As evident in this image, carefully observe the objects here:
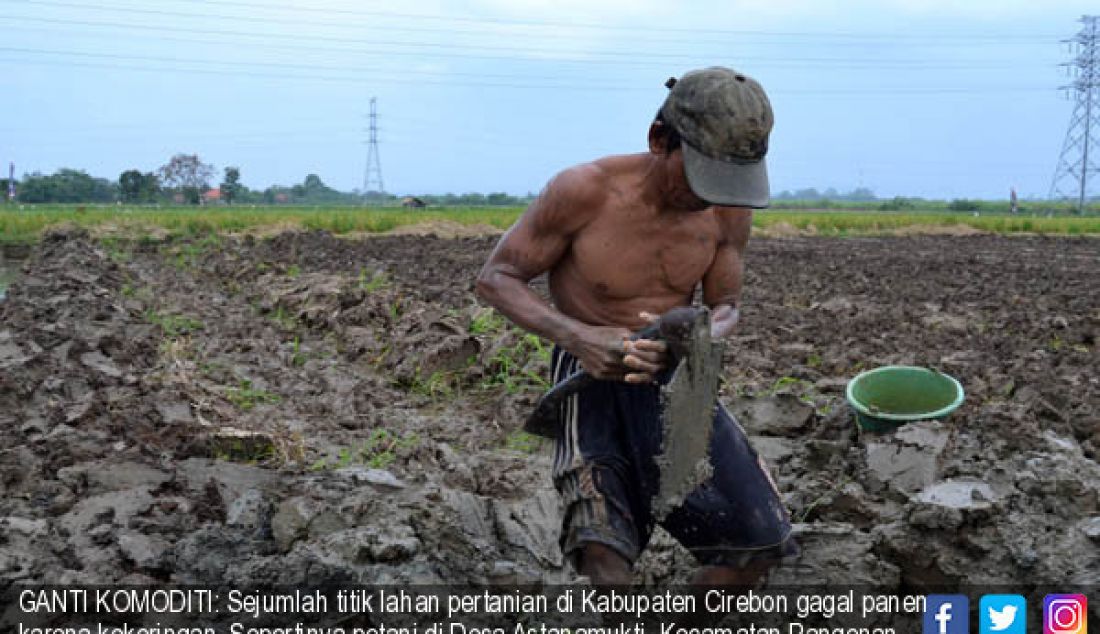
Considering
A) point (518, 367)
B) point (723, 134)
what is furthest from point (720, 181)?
point (518, 367)

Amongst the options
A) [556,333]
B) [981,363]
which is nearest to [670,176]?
[556,333]

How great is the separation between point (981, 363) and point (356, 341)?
4.47 meters

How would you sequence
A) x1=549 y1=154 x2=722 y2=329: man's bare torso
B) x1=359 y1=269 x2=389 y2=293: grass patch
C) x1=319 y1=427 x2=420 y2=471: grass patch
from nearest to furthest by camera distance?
x1=549 y1=154 x2=722 y2=329: man's bare torso → x1=319 y1=427 x2=420 y2=471: grass patch → x1=359 y1=269 x2=389 y2=293: grass patch

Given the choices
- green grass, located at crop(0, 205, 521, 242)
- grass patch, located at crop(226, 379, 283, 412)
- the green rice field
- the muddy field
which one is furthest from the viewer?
the green rice field

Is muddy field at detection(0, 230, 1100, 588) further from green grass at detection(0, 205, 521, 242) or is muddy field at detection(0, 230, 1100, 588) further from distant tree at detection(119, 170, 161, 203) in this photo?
distant tree at detection(119, 170, 161, 203)

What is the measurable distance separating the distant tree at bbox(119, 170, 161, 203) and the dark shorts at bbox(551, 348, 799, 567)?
4871 centimetres

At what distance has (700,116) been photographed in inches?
103

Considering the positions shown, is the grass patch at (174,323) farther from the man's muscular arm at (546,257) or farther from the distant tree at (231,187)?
the distant tree at (231,187)

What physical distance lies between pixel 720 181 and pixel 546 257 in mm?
540

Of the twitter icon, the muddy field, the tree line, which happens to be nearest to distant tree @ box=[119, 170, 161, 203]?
the tree line

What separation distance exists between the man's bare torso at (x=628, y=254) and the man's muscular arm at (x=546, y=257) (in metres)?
Answer: 0.03

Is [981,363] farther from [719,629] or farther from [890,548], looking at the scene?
[719,629]

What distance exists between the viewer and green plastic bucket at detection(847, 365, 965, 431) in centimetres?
495

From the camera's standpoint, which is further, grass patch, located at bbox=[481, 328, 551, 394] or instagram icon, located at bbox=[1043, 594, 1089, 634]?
grass patch, located at bbox=[481, 328, 551, 394]
